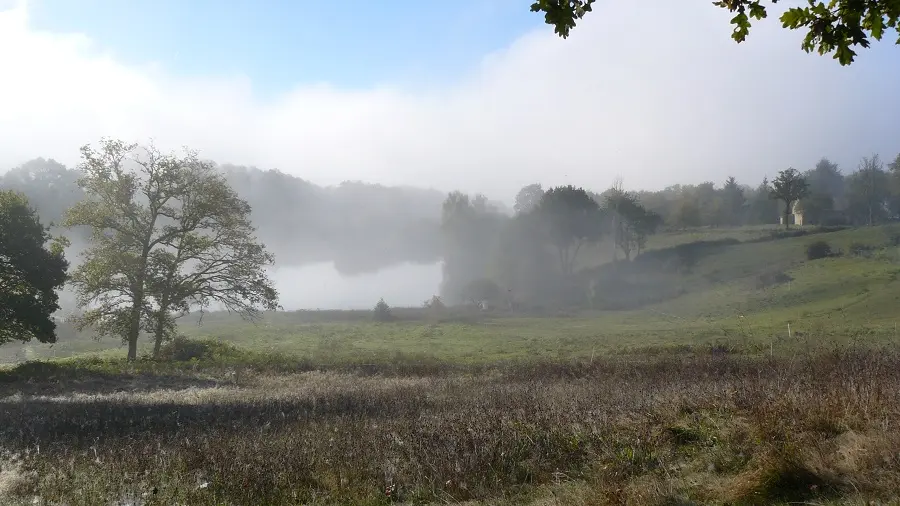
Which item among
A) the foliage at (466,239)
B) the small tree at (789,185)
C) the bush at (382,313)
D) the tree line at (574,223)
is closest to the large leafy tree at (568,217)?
the tree line at (574,223)

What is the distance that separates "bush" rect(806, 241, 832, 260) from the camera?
2790 inches

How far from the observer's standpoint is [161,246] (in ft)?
115

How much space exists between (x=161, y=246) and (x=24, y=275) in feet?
32.0

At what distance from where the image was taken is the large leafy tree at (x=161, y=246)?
32.2 m

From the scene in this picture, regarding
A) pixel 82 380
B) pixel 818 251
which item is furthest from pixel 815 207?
pixel 82 380

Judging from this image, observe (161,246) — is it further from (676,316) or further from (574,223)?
(574,223)

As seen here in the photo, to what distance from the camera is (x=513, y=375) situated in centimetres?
2034

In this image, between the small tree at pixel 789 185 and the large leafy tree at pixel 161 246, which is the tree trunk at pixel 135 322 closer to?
the large leafy tree at pixel 161 246

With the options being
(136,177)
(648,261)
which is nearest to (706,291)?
(648,261)

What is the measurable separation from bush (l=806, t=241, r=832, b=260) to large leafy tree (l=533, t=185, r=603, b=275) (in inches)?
1349

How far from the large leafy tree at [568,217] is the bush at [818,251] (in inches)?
1349

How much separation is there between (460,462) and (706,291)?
71.4 metres

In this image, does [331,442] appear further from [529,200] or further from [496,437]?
[529,200]

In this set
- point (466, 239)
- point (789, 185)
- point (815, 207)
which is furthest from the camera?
point (466, 239)
